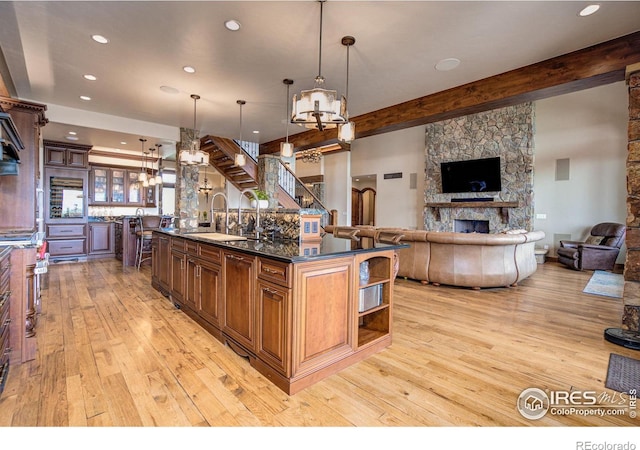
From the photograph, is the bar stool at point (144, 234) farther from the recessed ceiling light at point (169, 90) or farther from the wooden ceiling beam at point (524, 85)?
the wooden ceiling beam at point (524, 85)

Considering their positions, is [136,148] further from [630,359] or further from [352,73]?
[630,359]

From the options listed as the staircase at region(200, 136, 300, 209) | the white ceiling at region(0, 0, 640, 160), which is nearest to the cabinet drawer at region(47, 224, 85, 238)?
the white ceiling at region(0, 0, 640, 160)

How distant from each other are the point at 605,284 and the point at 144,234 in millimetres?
8273

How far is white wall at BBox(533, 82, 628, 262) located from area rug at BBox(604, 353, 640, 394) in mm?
5771

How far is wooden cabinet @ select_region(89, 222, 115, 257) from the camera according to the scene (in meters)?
7.18

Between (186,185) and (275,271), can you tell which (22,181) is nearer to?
(186,185)

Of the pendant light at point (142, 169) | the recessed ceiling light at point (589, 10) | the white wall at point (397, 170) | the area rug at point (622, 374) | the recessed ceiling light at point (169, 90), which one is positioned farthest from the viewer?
the white wall at point (397, 170)

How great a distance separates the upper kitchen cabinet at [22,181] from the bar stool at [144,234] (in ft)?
7.36

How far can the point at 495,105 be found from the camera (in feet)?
14.5

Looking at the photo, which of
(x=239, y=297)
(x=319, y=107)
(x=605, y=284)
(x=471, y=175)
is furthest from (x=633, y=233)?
(x=471, y=175)

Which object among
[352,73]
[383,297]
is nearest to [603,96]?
[352,73]

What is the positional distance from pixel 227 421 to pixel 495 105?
493cm

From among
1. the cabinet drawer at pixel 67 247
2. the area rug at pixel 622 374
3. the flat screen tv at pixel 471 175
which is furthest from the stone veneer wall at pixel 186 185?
the area rug at pixel 622 374

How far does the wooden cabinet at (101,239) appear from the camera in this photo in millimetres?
7180
